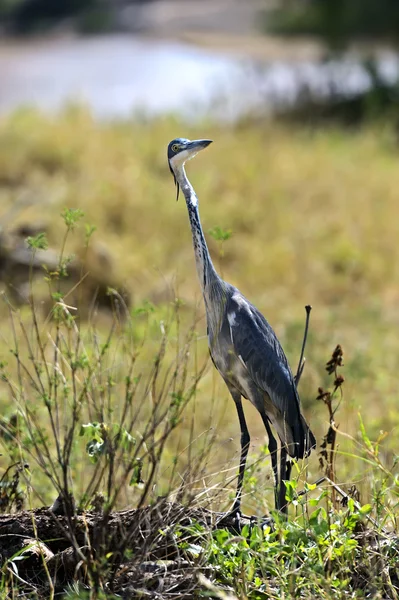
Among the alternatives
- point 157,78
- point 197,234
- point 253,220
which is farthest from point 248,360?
point 157,78

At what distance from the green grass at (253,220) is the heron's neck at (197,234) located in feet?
7.05

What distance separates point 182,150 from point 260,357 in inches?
27.0

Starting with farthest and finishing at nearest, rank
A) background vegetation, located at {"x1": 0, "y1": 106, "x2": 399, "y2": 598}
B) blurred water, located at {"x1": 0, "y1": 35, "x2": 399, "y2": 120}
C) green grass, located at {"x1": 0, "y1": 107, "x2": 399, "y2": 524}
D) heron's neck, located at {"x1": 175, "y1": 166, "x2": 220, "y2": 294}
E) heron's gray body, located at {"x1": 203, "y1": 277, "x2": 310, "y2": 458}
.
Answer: blurred water, located at {"x1": 0, "y1": 35, "x2": 399, "y2": 120}, green grass, located at {"x1": 0, "y1": 107, "x2": 399, "y2": 524}, heron's gray body, located at {"x1": 203, "y1": 277, "x2": 310, "y2": 458}, heron's neck, located at {"x1": 175, "y1": 166, "x2": 220, "y2": 294}, background vegetation, located at {"x1": 0, "y1": 106, "x2": 399, "y2": 598}

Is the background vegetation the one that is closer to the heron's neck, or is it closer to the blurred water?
the heron's neck

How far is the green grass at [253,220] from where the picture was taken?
6574 millimetres

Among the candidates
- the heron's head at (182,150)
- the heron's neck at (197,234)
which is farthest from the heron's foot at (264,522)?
the heron's head at (182,150)

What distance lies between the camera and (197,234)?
310 cm

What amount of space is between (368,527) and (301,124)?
414 inches

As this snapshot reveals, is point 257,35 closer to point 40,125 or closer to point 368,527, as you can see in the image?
point 40,125

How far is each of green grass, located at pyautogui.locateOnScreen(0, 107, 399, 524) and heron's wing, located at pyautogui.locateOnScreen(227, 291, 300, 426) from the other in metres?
1.97

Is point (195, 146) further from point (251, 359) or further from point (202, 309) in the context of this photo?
point (202, 309)

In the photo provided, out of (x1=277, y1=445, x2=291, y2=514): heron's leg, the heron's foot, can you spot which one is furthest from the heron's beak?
the heron's foot

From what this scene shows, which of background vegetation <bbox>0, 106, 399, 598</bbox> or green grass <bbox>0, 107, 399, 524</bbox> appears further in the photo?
green grass <bbox>0, 107, 399, 524</bbox>

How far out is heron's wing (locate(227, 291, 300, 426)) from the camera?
3.21 m
